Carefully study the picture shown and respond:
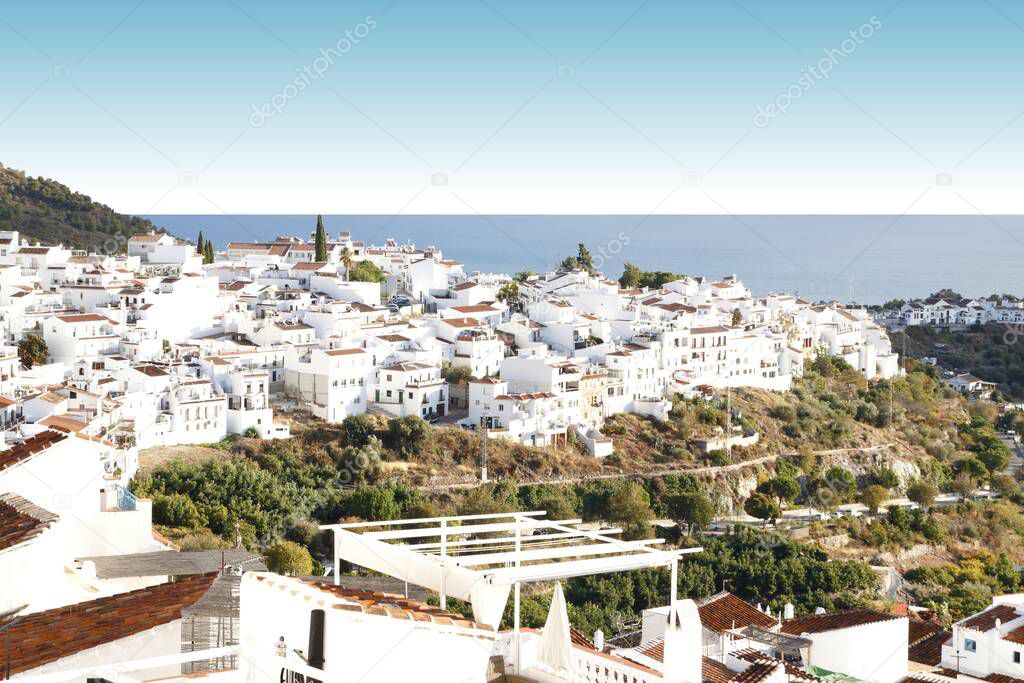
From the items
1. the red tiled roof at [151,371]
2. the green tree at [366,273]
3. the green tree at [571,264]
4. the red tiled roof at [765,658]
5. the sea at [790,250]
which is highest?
the sea at [790,250]

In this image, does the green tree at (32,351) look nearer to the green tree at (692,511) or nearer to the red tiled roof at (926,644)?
the green tree at (692,511)

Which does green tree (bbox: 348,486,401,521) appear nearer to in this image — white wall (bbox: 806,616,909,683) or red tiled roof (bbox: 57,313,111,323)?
red tiled roof (bbox: 57,313,111,323)

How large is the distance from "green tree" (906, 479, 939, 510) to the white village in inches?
203

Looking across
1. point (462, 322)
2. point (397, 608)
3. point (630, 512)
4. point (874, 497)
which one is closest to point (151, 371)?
point (462, 322)

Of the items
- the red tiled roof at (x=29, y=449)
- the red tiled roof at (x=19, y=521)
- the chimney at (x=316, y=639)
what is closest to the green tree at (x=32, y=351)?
the red tiled roof at (x=29, y=449)

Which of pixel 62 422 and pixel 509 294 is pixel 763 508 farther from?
pixel 62 422

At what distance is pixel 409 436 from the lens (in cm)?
2405

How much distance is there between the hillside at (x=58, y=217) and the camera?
4406cm

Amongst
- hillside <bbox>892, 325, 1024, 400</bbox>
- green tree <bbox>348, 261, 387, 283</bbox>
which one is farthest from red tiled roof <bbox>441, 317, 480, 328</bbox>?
hillside <bbox>892, 325, 1024, 400</bbox>

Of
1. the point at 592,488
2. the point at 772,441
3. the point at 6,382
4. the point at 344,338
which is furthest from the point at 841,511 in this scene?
the point at 6,382

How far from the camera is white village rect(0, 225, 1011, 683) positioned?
3150 mm

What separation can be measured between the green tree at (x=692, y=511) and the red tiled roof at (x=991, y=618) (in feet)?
39.0

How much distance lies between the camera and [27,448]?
6.72 m

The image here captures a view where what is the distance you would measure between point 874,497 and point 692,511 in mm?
4725
